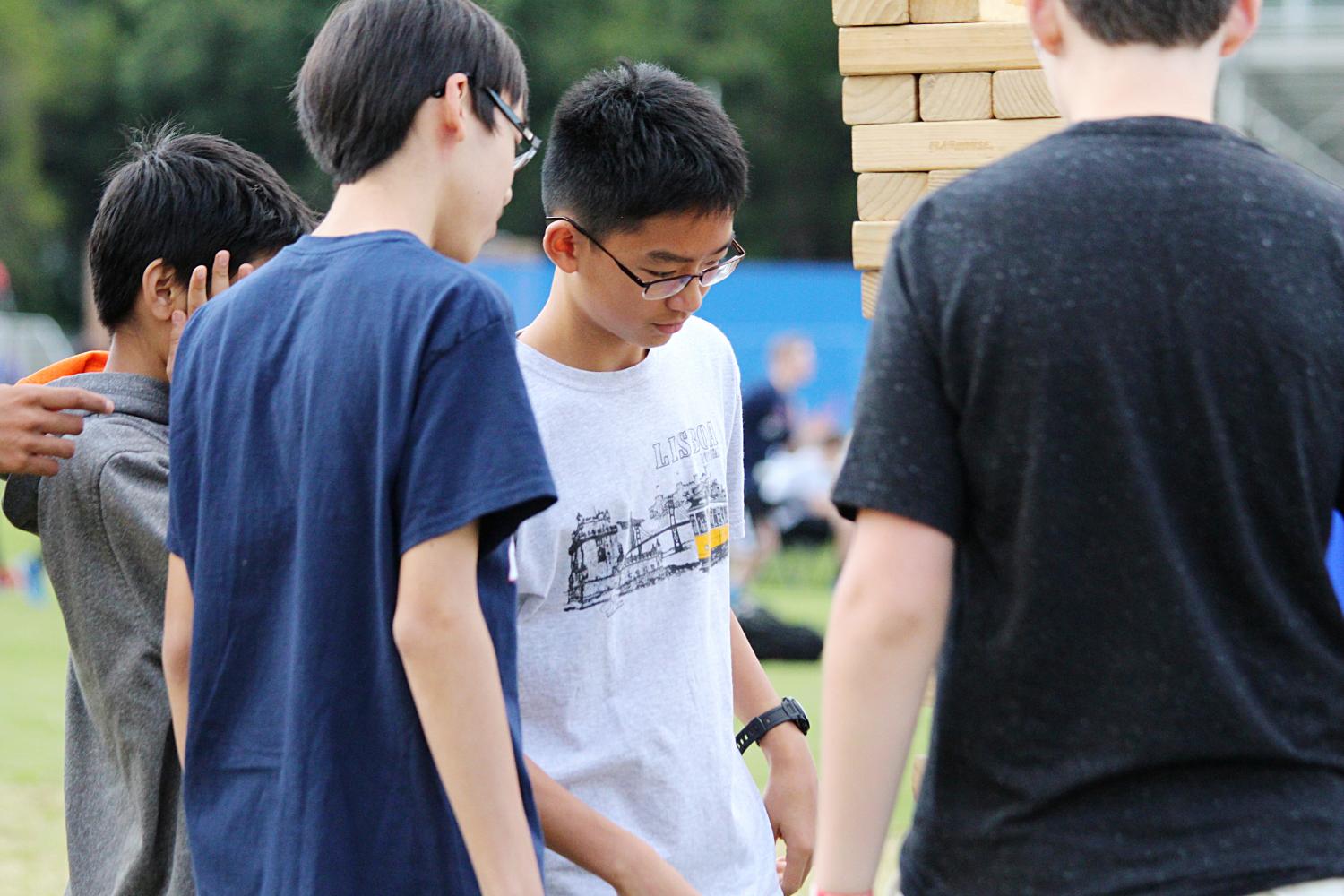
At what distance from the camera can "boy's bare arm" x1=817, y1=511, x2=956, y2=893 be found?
1.54 meters

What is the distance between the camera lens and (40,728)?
302 inches

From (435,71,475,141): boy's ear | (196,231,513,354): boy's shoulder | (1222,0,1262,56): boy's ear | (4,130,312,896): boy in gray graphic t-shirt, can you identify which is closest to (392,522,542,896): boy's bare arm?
(196,231,513,354): boy's shoulder

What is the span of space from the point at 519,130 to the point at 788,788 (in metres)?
1.17

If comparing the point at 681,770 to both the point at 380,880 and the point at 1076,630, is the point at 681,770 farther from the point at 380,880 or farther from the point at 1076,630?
the point at 1076,630

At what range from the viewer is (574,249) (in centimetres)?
244

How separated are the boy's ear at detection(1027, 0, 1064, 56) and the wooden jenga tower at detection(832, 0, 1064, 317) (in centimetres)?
93

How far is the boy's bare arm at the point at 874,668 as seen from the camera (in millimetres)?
1544

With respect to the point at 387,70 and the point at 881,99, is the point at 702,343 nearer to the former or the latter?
the point at 881,99

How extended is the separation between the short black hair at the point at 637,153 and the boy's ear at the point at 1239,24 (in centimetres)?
95

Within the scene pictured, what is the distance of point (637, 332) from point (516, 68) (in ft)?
1.71

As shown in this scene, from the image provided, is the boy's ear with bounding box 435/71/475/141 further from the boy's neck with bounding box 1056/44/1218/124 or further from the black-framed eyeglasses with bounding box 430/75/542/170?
→ the boy's neck with bounding box 1056/44/1218/124

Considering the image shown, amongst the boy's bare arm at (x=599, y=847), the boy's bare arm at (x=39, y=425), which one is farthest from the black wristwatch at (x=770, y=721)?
the boy's bare arm at (x=39, y=425)

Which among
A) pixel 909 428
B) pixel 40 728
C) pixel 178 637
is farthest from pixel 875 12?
pixel 40 728

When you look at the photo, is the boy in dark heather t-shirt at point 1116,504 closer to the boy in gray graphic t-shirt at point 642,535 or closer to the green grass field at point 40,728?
the boy in gray graphic t-shirt at point 642,535
